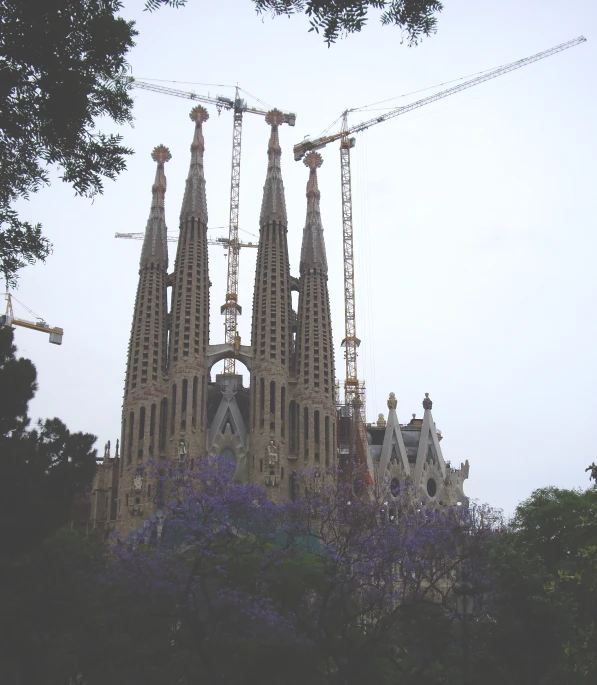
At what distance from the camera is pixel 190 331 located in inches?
2420

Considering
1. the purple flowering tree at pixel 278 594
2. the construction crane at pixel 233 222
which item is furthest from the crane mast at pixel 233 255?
the purple flowering tree at pixel 278 594

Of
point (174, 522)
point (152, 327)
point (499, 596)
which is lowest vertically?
point (499, 596)

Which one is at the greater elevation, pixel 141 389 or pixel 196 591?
pixel 141 389

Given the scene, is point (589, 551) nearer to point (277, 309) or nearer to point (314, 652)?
point (314, 652)

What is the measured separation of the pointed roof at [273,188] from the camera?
216 feet

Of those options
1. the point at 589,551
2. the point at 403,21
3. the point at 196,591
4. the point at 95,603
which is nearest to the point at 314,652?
the point at 196,591

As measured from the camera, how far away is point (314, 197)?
68625 mm

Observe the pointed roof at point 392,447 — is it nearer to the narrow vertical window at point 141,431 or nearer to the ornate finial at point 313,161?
the narrow vertical window at point 141,431

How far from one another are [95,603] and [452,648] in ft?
35.0

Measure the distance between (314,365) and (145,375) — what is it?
10960 millimetres

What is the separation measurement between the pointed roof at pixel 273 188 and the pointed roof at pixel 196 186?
430 cm

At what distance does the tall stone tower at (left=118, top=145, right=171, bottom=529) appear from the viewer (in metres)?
59.3

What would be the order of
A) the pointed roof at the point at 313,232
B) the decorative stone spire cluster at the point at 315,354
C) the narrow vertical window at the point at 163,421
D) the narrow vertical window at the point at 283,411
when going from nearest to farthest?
the decorative stone spire cluster at the point at 315,354 → the narrow vertical window at the point at 283,411 → the narrow vertical window at the point at 163,421 → the pointed roof at the point at 313,232

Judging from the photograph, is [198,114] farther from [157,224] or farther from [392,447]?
[392,447]
